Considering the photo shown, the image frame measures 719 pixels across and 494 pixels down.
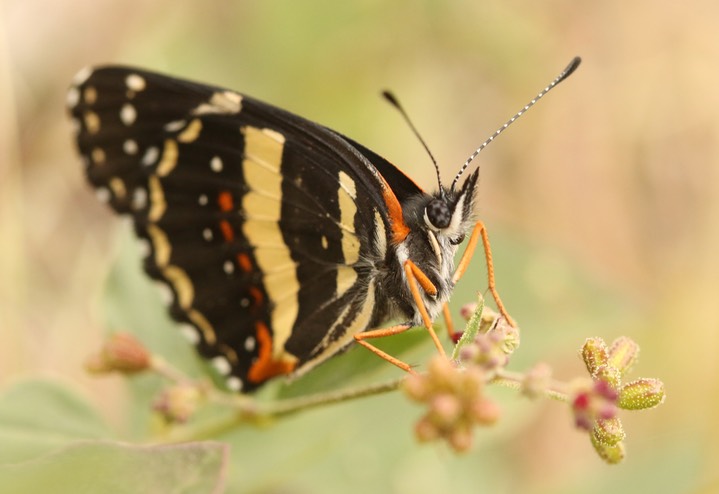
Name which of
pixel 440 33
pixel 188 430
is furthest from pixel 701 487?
pixel 440 33

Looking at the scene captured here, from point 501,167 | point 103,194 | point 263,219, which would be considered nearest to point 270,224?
point 263,219

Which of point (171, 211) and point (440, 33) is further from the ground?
point (440, 33)

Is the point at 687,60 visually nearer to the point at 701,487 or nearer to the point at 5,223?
the point at 701,487

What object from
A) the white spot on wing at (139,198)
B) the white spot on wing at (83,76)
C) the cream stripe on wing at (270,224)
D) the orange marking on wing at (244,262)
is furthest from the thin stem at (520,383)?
the white spot on wing at (83,76)

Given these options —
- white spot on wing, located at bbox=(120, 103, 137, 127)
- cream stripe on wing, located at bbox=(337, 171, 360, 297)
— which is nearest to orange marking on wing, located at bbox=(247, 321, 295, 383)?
cream stripe on wing, located at bbox=(337, 171, 360, 297)

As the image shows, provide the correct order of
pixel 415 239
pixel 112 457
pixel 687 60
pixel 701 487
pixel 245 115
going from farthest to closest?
pixel 687 60 → pixel 701 487 → pixel 245 115 → pixel 415 239 → pixel 112 457

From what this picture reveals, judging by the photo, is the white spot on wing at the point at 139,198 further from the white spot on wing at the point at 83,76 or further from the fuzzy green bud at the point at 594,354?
the fuzzy green bud at the point at 594,354

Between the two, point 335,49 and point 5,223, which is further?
point 335,49

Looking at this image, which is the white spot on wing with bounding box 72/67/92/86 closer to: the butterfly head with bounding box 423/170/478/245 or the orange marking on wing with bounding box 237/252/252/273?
the orange marking on wing with bounding box 237/252/252/273
